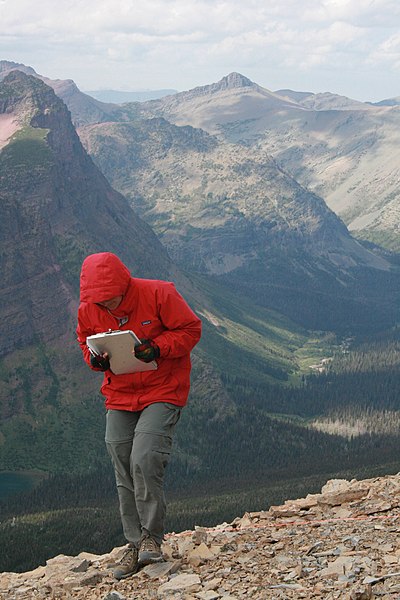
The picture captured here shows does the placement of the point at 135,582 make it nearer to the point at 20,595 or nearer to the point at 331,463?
the point at 20,595

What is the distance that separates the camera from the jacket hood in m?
18.0

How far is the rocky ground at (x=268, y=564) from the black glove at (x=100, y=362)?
4595mm

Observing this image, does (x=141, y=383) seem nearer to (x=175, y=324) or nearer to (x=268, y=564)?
(x=175, y=324)

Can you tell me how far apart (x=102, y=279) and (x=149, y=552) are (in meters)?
6.15

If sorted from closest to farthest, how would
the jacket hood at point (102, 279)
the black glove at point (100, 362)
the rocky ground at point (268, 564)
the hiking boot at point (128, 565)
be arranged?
1. the rocky ground at point (268, 564)
2. the jacket hood at point (102, 279)
3. the black glove at point (100, 362)
4. the hiking boot at point (128, 565)

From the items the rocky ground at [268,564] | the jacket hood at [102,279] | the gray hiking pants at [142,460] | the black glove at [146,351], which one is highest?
the jacket hood at [102,279]

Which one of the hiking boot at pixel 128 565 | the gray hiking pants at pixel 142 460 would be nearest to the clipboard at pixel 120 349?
the gray hiking pants at pixel 142 460

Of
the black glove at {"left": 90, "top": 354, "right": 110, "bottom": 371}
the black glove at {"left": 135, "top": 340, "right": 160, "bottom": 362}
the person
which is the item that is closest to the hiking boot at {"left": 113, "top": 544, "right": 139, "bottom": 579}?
the person

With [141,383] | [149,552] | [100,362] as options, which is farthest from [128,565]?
[100,362]

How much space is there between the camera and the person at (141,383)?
18203 mm

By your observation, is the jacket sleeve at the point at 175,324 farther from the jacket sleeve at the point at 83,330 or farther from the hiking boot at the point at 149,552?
→ the hiking boot at the point at 149,552

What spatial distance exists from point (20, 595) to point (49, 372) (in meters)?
183

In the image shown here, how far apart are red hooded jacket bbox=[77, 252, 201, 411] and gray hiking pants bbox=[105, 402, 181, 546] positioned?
298 millimetres

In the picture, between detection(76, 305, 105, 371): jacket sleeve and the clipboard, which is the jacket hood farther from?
detection(76, 305, 105, 371): jacket sleeve
